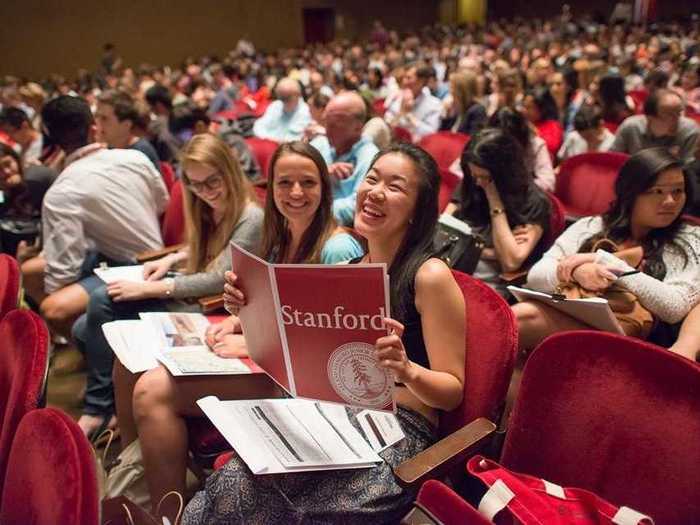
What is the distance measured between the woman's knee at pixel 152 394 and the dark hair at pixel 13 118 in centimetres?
335

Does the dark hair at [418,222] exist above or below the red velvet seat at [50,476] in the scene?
above

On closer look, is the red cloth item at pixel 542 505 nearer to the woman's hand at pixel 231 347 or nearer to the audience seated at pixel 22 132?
the woman's hand at pixel 231 347

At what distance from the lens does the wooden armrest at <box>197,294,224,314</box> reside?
2121 mm

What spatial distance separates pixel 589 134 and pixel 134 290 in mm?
3021

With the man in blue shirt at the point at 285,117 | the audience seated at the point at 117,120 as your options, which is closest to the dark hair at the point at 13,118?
the audience seated at the point at 117,120

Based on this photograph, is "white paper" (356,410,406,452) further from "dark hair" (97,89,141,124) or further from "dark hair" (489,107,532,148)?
"dark hair" (97,89,141,124)

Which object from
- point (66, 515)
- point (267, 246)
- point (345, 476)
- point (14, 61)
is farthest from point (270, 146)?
point (14, 61)

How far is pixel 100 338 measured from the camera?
2322 mm

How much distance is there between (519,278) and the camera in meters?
2.40

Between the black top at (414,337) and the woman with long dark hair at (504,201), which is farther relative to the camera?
the woman with long dark hair at (504,201)

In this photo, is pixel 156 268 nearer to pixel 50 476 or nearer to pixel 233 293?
pixel 233 293

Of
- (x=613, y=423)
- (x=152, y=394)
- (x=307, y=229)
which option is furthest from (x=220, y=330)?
(x=613, y=423)

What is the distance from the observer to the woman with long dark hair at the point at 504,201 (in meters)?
2.49

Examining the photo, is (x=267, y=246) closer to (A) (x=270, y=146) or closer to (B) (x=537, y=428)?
(B) (x=537, y=428)
